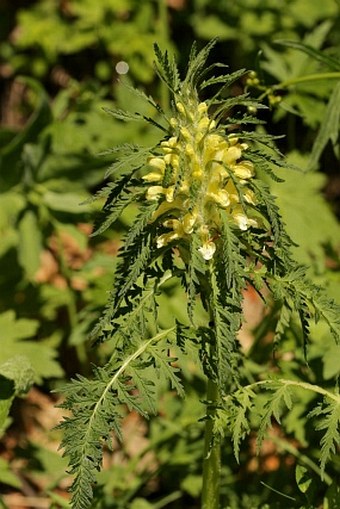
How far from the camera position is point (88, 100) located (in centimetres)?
314

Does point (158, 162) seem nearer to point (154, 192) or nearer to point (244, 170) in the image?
point (154, 192)

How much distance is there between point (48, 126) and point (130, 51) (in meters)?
1.05

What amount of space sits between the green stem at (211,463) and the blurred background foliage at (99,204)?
0.17 metres

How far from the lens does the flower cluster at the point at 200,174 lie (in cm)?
162

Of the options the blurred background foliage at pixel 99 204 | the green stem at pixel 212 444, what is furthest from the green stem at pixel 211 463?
the blurred background foliage at pixel 99 204

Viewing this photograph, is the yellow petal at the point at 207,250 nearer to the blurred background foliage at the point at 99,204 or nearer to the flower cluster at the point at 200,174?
the flower cluster at the point at 200,174

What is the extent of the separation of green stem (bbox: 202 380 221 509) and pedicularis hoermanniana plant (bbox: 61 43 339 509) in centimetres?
9

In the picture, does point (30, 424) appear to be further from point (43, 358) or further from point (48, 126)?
point (48, 126)

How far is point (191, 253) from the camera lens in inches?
62.1

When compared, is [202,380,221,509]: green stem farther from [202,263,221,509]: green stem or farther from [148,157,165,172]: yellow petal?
[148,157,165,172]: yellow petal

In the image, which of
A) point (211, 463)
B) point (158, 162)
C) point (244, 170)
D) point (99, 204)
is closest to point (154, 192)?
point (158, 162)

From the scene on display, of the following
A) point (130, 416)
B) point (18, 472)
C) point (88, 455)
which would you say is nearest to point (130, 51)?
point (130, 416)

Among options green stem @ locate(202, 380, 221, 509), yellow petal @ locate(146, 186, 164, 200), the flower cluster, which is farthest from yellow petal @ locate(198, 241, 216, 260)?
green stem @ locate(202, 380, 221, 509)

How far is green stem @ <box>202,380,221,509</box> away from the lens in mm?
1809
